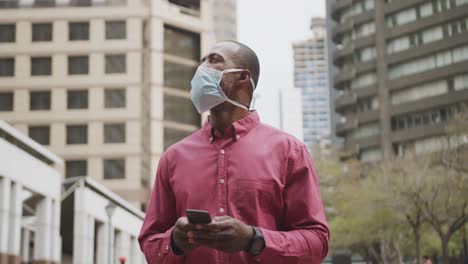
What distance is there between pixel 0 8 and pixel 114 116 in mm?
11683

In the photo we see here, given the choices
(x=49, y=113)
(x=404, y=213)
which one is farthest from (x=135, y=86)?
(x=404, y=213)

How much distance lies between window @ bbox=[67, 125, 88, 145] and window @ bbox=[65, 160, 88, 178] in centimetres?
138

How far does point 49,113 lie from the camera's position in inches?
2101

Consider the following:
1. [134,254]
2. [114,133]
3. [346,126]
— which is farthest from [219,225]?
[346,126]

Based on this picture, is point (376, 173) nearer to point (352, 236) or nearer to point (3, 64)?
point (352, 236)

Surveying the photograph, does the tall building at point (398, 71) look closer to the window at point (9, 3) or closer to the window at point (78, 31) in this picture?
the window at point (78, 31)

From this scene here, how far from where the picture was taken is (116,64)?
5350 centimetres

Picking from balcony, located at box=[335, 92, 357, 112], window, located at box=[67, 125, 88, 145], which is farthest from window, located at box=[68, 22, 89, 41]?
balcony, located at box=[335, 92, 357, 112]

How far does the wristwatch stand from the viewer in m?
2.50

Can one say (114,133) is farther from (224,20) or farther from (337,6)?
(224,20)

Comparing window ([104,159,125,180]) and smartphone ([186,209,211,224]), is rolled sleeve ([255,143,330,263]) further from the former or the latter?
window ([104,159,125,180])

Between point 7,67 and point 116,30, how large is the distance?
832 cm

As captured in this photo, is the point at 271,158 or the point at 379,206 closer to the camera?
the point at 271,158

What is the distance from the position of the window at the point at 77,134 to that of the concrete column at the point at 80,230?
19.2 metres
